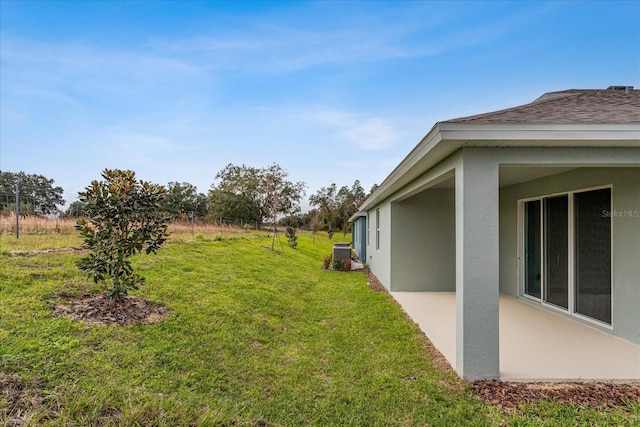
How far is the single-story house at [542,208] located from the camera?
3.28 metres

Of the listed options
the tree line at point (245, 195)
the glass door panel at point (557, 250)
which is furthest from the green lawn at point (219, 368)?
the tree line at point (245, 195)

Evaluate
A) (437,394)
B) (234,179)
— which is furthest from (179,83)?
(234,179)

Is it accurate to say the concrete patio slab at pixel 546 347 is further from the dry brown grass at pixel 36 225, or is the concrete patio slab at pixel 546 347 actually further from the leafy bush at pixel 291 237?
the leafy bush at pixel 291 237

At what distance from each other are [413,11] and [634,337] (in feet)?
28.2

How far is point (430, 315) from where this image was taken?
5.86m

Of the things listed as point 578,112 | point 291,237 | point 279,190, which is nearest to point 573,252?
point 578,112

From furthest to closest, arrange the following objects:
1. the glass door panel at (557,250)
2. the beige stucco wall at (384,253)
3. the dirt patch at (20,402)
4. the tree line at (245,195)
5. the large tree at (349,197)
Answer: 1. the large tree at (349,197)
2. the tree line at (245,195)
3. the beige stucco wall at (384,253)
4. the glass door panel at (557,250)
5. the dirt patch at (20,402)

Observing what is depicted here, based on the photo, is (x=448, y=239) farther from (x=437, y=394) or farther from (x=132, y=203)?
(x=132, y=203)

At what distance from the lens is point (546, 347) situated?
13.5 feet

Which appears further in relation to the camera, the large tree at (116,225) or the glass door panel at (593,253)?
the glass door panel at (593,253)

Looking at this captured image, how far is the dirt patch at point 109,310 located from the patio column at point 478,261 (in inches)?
155

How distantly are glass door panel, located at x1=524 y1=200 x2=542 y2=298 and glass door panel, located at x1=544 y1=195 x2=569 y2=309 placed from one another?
22cm

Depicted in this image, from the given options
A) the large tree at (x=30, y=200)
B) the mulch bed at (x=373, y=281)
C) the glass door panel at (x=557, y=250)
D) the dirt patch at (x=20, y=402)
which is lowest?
the mulch bed at (x=373, y=281)

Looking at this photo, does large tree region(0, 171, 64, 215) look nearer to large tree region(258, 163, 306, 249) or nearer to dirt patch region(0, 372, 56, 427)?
dirt patch region(0, 372, 56, 427)
